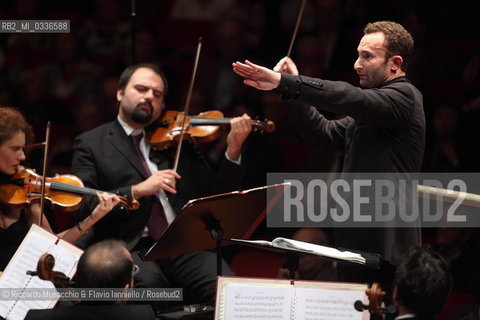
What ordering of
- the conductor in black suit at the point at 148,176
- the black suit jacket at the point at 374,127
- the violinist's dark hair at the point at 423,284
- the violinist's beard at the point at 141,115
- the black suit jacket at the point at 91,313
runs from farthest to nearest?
1. the violinist's beard at the point at 141,115
2. the conductor in black suit at the point at 148,176
3. the black suit jacket at the point at 374,127
4. the black suit jacket at the point at 91,313
5. the violinist's dark hair at the point at 423,284

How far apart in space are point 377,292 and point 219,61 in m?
3.71

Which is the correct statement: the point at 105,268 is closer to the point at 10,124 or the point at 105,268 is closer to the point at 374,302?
the point at 374,302

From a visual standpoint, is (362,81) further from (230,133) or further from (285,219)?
(285,219)

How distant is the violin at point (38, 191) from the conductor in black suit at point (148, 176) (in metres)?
0.13

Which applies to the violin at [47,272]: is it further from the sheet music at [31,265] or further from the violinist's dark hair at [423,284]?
the violinist's dark hair at [423,284]

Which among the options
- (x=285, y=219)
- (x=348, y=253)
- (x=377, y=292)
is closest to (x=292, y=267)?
(x=348, y=253)

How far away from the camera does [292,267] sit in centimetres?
299

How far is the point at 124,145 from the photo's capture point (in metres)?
4.00

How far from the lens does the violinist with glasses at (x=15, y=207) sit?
11.6ft

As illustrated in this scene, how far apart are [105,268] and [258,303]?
584mm

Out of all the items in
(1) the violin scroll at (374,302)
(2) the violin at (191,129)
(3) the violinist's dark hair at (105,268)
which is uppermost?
(2) the violin at (191,129)

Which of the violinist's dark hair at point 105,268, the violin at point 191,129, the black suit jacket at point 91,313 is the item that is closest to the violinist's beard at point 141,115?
the violin at point 191,129

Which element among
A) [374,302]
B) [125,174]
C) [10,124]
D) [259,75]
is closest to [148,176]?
[125,174]

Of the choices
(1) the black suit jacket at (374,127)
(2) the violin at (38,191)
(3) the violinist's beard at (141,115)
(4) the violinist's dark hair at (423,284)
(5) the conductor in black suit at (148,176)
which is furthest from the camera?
(3) the violinist's beard at (141,115)
